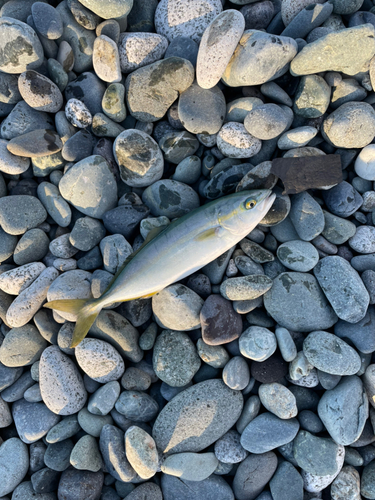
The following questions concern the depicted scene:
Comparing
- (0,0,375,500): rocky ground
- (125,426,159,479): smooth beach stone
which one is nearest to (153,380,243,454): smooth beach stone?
(0,0,375,500): rocky ground

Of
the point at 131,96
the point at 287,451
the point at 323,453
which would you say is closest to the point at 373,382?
the point at 323,453

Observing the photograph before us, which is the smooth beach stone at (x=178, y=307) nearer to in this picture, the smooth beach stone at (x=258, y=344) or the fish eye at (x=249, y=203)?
the smooth beach stone at (x=258, y=344)

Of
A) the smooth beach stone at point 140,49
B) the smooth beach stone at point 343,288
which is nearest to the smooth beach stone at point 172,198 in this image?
the smooth beach stone at point 140,49

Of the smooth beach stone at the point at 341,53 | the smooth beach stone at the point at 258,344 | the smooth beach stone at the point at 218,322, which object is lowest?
the smooth beach stone at the point at 258,344

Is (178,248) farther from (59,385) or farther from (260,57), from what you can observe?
(260,57)

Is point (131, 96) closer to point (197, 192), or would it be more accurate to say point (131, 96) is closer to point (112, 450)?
point (197, 192)
